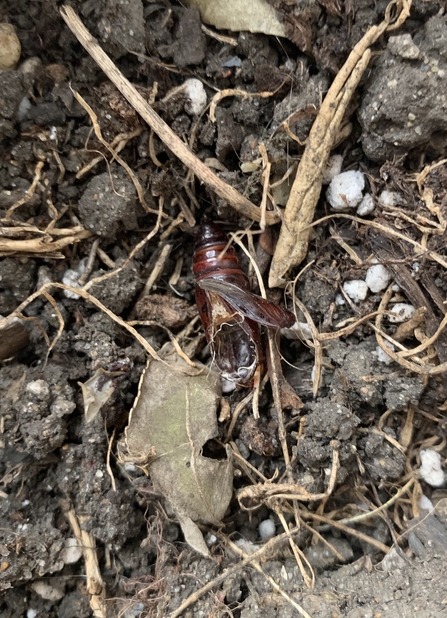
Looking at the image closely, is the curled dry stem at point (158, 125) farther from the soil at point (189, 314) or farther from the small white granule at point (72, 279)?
the small white granule at point (72, 279)

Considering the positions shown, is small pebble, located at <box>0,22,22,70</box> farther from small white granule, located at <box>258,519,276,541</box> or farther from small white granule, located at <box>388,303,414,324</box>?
small white granule, located at <box>258,519,276,541</box>

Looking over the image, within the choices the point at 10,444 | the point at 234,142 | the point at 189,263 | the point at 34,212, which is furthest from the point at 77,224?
the point at 10,444

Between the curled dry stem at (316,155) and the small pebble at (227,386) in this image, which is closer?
the curled dry stem at (316,155)

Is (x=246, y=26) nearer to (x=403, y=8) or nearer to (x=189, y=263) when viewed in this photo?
(x=403, y=8)

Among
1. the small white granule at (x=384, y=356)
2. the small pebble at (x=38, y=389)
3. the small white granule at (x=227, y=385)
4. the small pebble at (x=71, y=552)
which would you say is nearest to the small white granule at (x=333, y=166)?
the small white granule at (x=384, y=356)

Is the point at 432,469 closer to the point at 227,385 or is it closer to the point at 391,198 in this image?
the point at 227,385
